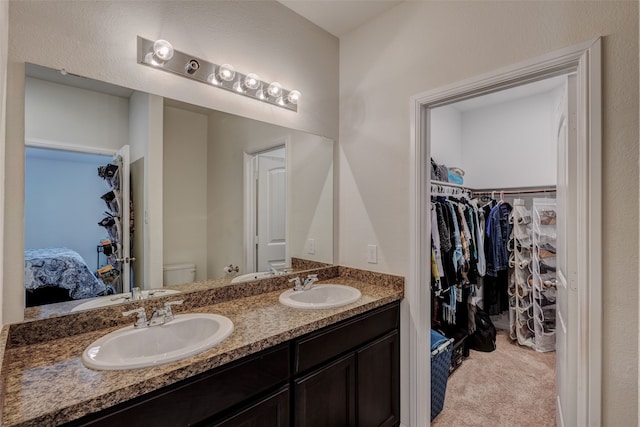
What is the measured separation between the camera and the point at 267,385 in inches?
46.8

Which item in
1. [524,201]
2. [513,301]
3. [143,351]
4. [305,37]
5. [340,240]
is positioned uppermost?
[305,37]

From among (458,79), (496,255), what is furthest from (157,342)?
(496,255)

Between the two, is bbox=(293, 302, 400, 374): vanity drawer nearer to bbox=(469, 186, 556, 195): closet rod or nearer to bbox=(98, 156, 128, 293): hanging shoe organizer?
bbox=(98, 156, 128, 293): hanging shoe organizer

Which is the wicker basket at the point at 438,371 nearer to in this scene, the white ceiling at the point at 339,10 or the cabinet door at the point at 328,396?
the cabinet door at the point at 328,396

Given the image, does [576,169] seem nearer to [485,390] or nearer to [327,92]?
[327,92]

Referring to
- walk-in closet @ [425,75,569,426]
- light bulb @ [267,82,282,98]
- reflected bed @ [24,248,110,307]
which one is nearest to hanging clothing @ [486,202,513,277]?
walk-in closet @ [425,75,569,426]

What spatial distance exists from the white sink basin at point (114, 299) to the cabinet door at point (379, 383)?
1.05 metres

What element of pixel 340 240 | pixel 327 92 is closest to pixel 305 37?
pixel 327 92

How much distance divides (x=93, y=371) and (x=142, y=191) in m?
0.81

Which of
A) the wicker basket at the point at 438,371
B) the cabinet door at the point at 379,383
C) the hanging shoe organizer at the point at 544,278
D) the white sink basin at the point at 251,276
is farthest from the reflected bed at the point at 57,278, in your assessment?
the hanging shoe organizer at the point at 544,278

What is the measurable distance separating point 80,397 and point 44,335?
0.53 m

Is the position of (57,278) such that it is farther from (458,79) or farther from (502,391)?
(502,391)

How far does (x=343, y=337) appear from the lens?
152 cm

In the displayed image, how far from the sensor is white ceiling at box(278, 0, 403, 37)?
6.30 ft
